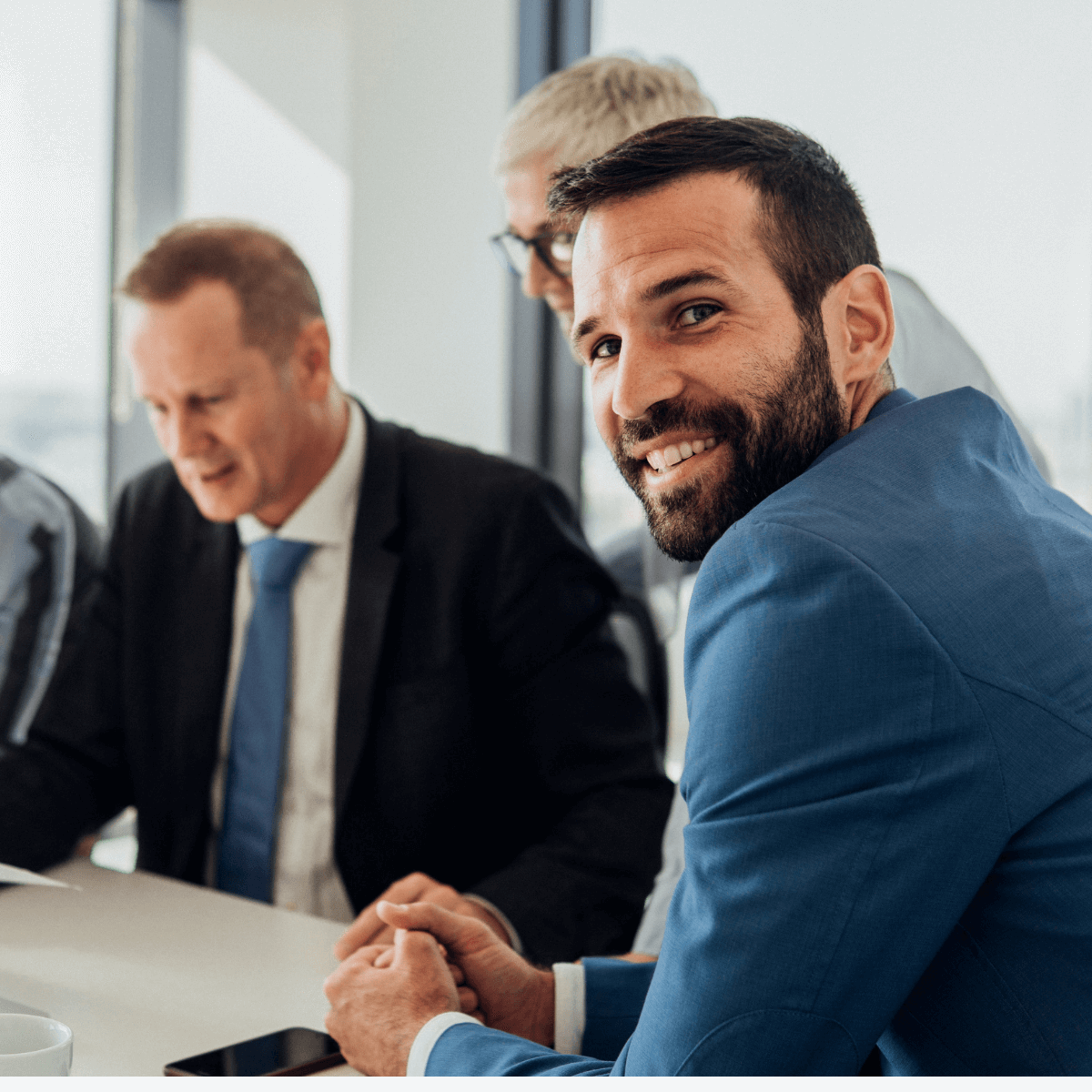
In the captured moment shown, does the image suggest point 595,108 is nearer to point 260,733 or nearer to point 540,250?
point 540,250

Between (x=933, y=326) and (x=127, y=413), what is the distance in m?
2.32

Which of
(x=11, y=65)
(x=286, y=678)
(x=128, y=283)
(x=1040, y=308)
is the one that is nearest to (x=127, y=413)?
(x=11, y=65)

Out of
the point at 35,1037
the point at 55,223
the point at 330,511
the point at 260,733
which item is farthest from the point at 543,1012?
the point at 55,223

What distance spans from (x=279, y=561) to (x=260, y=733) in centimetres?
26

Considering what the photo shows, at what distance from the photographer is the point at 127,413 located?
336cm

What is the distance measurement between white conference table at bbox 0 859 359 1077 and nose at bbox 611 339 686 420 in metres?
0.60

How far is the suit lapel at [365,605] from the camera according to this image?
1.78 meters

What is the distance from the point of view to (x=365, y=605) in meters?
1.83

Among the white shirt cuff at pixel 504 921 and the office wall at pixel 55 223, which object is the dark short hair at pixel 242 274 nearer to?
the white shirt cuff at pixel 504 921

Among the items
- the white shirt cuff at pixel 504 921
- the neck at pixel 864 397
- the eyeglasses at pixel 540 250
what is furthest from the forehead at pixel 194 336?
the neck at pixel 864 397

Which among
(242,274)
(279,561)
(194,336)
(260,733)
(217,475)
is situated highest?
(242,274)

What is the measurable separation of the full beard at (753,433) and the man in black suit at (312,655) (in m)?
Answer: 0.76

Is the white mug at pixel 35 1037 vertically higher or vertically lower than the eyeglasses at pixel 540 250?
lower

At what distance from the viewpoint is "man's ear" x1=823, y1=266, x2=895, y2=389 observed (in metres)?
0.99
